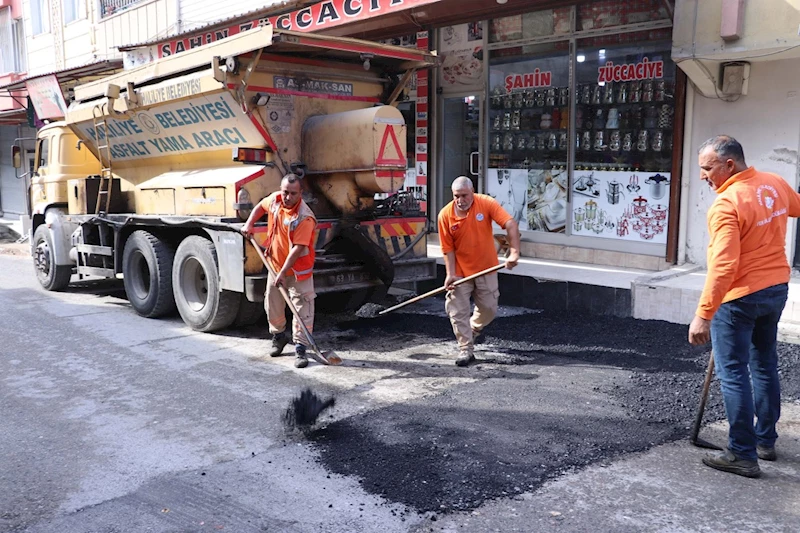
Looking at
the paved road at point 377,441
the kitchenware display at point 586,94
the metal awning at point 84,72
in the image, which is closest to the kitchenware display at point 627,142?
the kitchenware display at point 586,94

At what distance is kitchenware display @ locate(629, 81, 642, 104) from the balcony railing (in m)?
12.1

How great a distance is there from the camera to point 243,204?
7.11m

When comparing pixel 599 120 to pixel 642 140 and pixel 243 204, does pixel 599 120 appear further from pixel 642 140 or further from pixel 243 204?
pixel 243 204

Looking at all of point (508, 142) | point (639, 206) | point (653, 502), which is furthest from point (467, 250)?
point (508, 142)

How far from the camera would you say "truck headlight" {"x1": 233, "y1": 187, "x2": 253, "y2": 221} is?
710 centimetres

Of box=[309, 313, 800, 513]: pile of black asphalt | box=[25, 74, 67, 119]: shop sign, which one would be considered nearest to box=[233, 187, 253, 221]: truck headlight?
box=[309, 313, 800, 513]: pile of black asphalt

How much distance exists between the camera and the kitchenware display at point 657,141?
9148 mm

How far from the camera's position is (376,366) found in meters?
6.39

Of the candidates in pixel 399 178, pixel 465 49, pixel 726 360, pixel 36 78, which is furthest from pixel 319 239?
pixel 36 78

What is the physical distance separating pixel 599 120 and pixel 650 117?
0.76m

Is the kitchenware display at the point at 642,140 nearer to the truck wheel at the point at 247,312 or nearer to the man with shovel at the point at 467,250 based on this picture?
the man with shovel at the point at 467,250

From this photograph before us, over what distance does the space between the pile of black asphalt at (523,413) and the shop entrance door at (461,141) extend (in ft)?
15.0

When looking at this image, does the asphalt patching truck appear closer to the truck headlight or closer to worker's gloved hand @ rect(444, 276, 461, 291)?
the truck headlight

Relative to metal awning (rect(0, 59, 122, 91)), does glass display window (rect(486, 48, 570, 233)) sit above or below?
below
